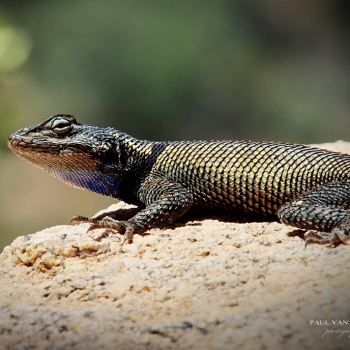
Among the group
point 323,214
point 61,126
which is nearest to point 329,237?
point 323,214

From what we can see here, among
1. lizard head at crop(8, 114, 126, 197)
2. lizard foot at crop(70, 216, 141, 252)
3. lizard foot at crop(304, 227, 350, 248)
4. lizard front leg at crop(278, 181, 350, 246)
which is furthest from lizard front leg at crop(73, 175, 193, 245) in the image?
lizard foot at crop(304, 227, 350, 248)

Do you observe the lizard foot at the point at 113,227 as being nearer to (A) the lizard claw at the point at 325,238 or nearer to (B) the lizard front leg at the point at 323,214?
(B) the lizard front leg at the point at 323,214

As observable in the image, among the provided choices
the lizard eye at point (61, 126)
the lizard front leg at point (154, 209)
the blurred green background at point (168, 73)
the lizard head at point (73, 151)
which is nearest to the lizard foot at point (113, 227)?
the lizard front leg at point (154, 209)

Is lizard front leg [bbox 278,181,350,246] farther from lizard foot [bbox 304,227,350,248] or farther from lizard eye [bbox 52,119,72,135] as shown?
lizard eye [bbox 52,119,72,135]

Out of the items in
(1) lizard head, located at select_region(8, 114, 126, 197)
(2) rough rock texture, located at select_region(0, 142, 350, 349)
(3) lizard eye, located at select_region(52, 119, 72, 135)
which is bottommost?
(2) rough rock texture, located at select_region(0, 142, 350, 349)

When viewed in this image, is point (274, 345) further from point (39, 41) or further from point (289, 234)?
point (39, 41)

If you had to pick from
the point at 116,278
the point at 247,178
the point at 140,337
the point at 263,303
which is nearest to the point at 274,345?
the point at 263,303

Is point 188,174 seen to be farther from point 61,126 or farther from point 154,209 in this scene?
point 61,126

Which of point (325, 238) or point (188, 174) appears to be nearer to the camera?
point (325, 238)
